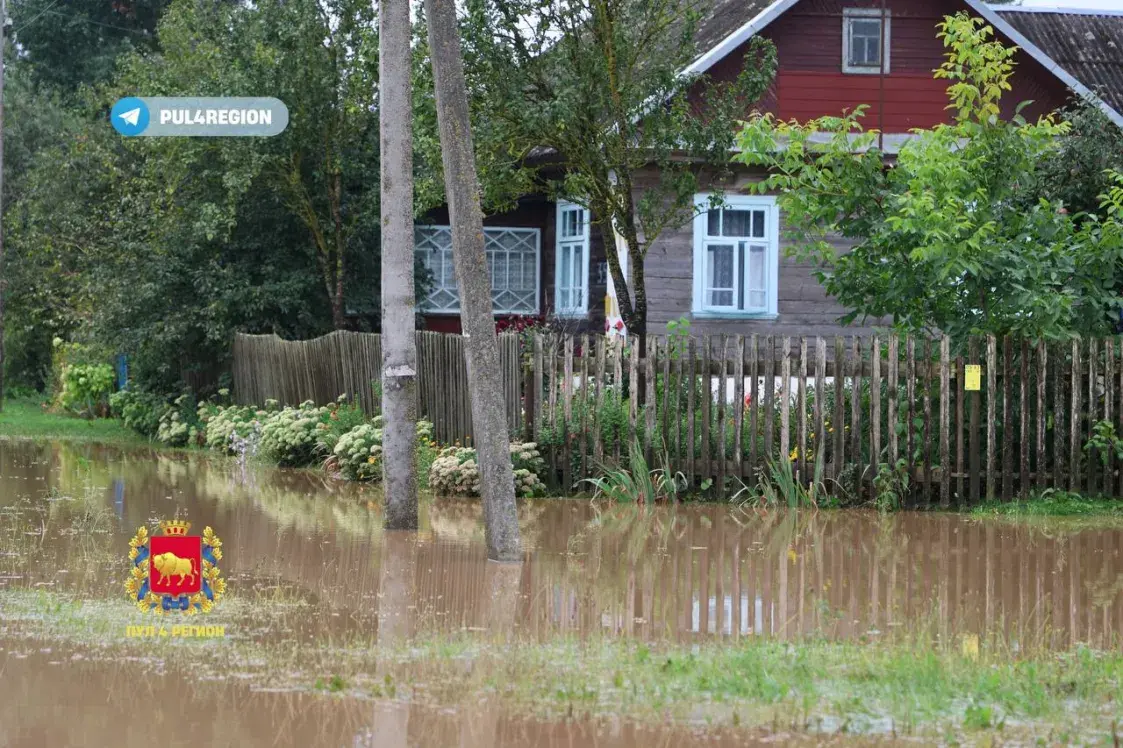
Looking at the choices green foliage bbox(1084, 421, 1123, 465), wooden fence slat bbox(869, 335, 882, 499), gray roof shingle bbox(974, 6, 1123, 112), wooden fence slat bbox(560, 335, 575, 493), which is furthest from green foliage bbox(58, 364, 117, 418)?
green foliage bbox(1084, 421, 1123, 465)

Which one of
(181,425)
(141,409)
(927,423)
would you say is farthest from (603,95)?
(141,409)

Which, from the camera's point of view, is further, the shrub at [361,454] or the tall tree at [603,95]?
the shrub at [361,454]

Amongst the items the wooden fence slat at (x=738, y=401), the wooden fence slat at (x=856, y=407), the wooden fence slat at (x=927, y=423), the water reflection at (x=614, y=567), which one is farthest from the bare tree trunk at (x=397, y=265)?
the wooden fence slat at (x=927, y=423)

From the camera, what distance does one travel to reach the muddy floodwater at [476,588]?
687cm

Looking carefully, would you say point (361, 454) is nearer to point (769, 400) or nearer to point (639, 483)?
point (639, 483)

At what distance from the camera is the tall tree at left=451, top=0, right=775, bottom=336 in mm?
17250

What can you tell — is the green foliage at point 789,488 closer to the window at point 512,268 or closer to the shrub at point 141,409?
the window at point 512,268

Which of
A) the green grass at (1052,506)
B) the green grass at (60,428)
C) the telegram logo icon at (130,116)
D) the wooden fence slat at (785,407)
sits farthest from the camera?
the telegram logo icon at (130,116)

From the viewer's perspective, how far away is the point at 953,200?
588 inches

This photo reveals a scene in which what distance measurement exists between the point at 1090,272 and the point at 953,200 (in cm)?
164

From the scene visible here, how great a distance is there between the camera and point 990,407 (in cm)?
1511

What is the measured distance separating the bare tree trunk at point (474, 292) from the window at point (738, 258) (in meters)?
11.1

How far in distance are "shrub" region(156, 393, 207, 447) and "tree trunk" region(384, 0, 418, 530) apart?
1161 centimetres

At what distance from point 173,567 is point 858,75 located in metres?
16.5
